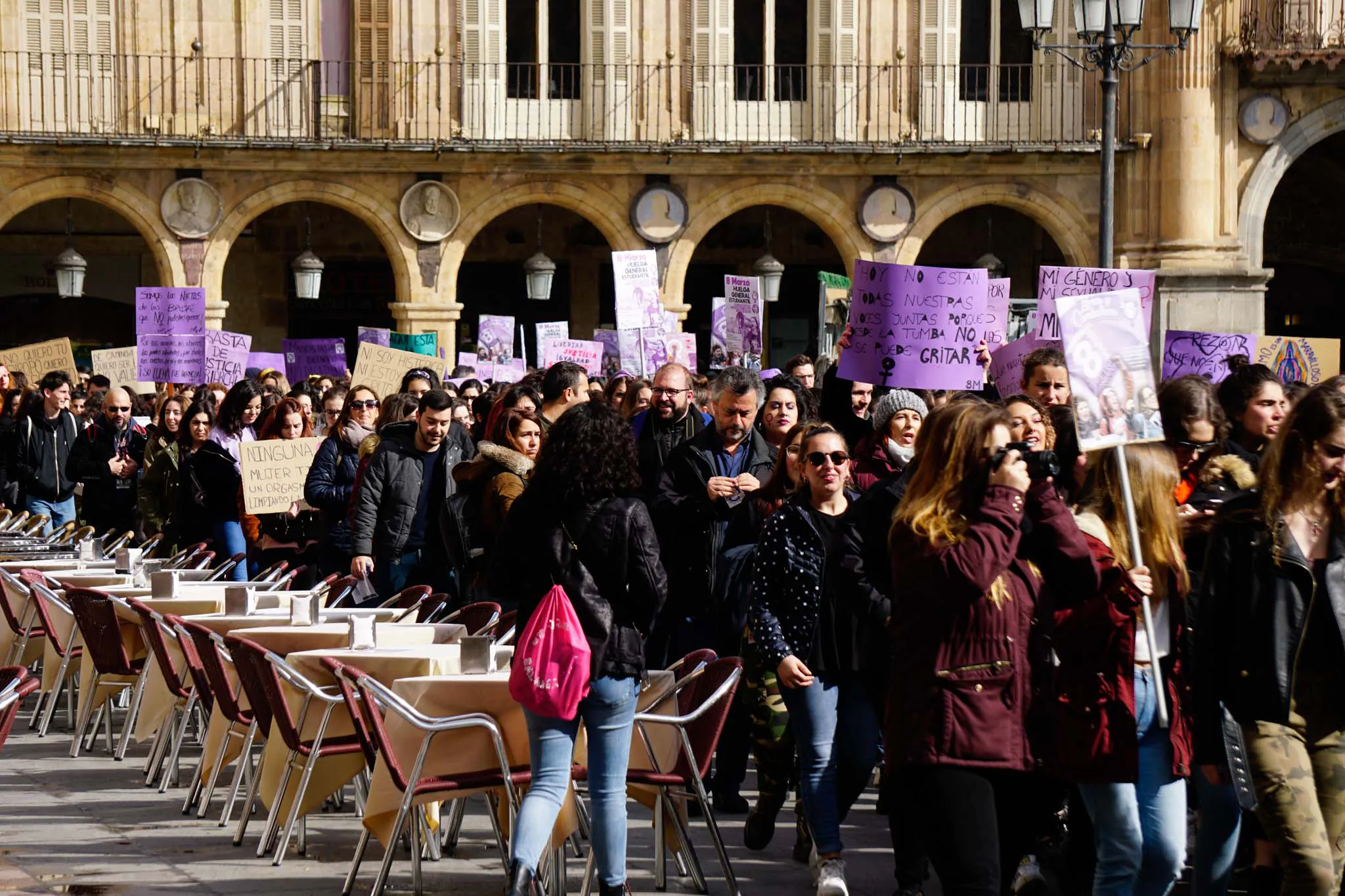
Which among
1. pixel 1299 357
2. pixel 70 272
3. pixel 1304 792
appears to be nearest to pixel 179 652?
pixel 1304 792

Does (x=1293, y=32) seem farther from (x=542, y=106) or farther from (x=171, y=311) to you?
(x=171, y=311)

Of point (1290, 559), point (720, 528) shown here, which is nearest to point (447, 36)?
point (720, 528)

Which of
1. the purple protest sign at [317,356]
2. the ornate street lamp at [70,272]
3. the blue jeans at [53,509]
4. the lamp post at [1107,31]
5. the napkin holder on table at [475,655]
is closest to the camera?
the napkin holder on table at [475,655]

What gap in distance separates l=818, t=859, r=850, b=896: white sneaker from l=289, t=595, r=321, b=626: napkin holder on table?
9.29 feet

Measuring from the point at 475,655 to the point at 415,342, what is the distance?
1510 centimetres

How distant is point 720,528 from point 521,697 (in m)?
2.28

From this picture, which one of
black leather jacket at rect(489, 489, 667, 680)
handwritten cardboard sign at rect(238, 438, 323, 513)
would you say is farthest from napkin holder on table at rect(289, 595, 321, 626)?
handwritten cardboard sign at rect(238, 438, 323, 513)

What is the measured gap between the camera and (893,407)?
8.58 metres

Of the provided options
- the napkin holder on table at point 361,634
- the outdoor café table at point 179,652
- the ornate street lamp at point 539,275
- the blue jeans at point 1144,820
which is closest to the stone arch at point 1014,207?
the ornate street lamp at point 539,275

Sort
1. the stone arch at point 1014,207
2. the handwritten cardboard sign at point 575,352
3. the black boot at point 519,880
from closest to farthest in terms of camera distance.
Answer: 1. the black boot at point 519,880
2. the handwritten cardboard sign at point 575,352
3. the stone arch at point 1014,207

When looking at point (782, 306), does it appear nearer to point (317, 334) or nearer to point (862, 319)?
point (317, 334)

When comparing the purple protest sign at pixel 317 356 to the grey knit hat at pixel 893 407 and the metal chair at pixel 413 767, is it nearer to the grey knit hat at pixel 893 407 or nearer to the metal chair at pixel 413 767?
the grey knit hat at pixel 893 407

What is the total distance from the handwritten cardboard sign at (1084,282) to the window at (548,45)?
41.7 ft

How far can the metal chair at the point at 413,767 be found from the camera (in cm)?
621
